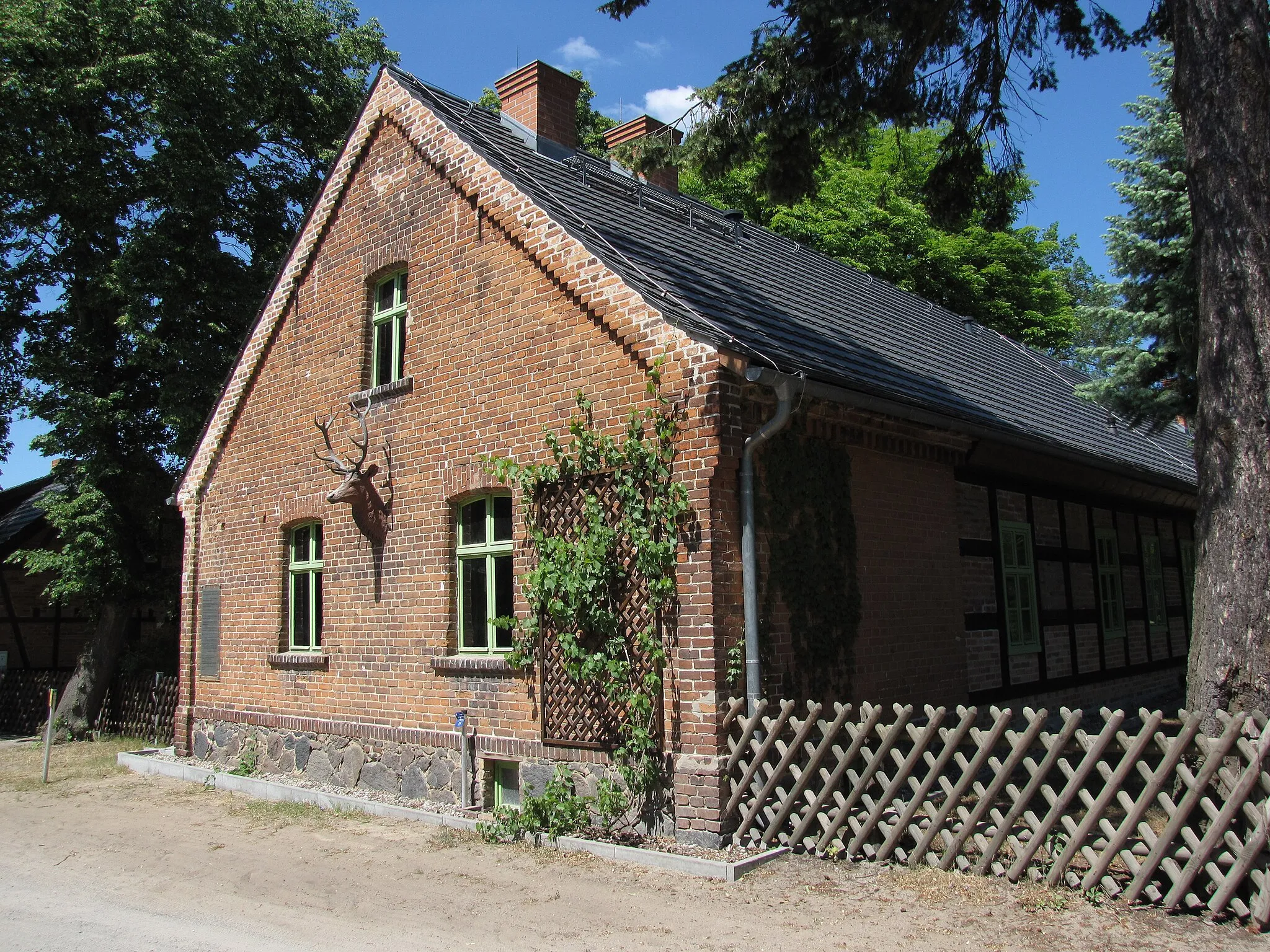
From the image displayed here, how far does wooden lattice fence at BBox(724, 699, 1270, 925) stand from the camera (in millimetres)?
5160

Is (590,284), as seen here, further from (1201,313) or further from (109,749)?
(109,749)

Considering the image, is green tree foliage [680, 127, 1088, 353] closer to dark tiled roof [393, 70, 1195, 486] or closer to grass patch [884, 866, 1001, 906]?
dark tiled roof [393, 70, 1195, 486]

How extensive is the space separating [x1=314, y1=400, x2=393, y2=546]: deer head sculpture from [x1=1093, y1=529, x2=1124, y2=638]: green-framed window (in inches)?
358

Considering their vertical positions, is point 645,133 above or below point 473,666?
above

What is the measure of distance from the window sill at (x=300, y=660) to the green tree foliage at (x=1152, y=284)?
944 cm

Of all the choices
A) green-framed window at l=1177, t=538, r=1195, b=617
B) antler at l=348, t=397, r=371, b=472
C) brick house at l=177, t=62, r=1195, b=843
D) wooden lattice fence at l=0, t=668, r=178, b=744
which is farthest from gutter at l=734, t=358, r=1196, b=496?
wooden lattice fence at l=0, t=668, r=178, b=744

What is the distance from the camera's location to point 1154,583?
571 inches

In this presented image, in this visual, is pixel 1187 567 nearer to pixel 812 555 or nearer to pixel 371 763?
pixel 812 555

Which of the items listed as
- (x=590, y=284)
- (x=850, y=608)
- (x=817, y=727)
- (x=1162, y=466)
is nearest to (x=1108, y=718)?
(x=817, y=727)

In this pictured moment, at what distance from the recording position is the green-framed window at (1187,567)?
50.5 ft

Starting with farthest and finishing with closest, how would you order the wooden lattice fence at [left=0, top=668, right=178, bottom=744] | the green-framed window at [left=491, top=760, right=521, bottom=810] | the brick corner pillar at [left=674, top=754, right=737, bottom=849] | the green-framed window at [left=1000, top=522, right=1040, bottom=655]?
the wooden lattice fence at [left=0, top=668, right=178, bottom=744]
the green-framed window at [left=1000, top=522, right=1040, bottom=655]
the green-framed window at [left=491, top=760, right=521, bottom=810]
the brick corner pillar at [left=674, top=754, right=737, bottom=849]

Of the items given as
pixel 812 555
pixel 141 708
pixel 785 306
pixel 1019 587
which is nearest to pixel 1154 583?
pixel 1019 587

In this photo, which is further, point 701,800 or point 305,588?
point 305,588

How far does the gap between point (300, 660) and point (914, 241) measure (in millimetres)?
20308
